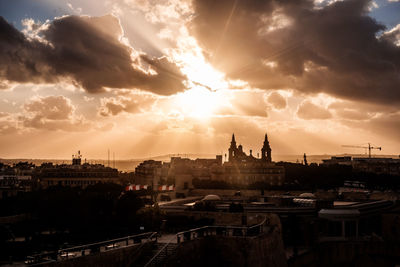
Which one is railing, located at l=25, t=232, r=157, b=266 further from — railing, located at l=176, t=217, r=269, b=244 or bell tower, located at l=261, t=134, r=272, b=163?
bell tower, located at l=261, t=134, r=272, b=163

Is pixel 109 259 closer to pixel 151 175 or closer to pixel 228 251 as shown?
pixel 228 251

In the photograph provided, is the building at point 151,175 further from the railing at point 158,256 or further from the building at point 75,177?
the railing at point 158,256

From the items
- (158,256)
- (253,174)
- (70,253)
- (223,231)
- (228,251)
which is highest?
(253,174)

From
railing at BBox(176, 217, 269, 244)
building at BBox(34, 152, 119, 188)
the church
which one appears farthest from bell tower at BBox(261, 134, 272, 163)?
railing at BBox(176, 217, 269, 244)

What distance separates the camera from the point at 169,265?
112 feet

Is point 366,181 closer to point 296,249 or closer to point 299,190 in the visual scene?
point 299,190

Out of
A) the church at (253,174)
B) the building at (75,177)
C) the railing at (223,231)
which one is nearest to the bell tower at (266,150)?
the church at (253,174)

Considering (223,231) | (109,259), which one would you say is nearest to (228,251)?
(223,231)

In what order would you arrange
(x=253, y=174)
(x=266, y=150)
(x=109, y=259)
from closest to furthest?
(x=109, y=259) < (x=253, y=174) < (x=266, y=150)

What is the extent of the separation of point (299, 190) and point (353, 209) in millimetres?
39227

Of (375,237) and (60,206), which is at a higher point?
(60,206)

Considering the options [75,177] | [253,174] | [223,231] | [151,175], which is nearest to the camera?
[223,231]

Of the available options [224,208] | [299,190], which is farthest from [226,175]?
[224,208]

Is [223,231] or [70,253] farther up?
[223,231]
